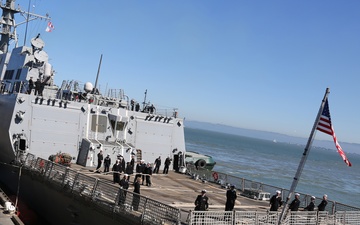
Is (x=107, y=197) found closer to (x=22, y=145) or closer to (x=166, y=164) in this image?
(x=22, y=145)

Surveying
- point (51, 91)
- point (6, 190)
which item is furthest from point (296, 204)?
point (51, 91)

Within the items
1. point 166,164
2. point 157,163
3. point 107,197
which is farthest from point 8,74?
point 107,197

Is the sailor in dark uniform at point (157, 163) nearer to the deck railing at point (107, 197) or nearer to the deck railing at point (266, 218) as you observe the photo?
the deck railing at point (107, 197)

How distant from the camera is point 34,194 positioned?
67.4ft

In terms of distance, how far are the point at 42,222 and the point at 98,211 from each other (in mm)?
5879

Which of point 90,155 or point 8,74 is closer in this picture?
point 90,155

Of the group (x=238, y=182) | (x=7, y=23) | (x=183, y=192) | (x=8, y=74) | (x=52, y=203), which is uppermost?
(x=7, y=23)

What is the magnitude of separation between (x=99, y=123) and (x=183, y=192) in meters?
8.20

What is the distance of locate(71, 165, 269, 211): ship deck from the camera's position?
17359 millimetres

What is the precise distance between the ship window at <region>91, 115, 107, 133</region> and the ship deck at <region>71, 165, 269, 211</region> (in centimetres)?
284

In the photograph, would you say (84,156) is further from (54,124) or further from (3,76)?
(3,76)

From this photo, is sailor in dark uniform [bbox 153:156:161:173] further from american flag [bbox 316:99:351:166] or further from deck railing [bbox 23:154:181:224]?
american flag [bbox 316:99:351:166]

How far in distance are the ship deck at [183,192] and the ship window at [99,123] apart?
284 centimetres

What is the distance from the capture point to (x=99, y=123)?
2533 cm
